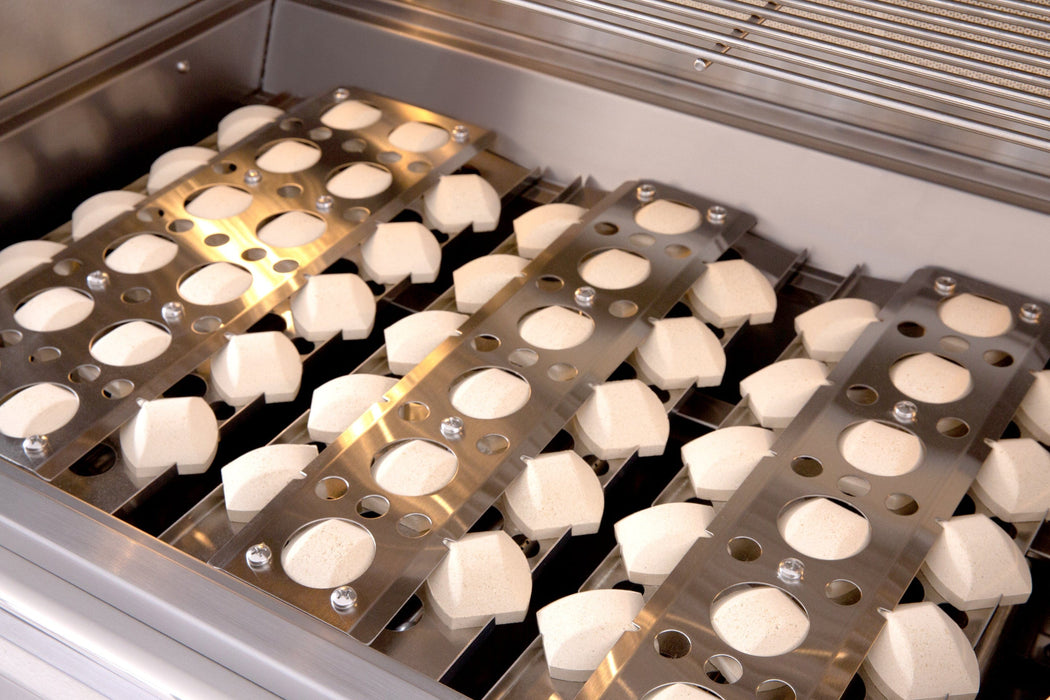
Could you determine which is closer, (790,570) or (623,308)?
(790,570)

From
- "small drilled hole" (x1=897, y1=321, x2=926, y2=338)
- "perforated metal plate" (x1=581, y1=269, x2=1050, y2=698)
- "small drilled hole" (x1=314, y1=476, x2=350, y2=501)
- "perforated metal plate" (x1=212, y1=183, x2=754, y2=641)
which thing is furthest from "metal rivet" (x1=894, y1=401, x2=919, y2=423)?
"small drilled hole" (x1=314, y1=476, x2=350, y2=501)

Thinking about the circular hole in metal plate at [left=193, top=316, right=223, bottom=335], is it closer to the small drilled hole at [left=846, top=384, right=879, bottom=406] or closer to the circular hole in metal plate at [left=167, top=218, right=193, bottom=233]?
Result: the circular hole in metal plate at [left=167, top=218, right=193, bottom=233]

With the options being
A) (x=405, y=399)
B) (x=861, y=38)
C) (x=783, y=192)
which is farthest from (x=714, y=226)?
(x=405, y=399)

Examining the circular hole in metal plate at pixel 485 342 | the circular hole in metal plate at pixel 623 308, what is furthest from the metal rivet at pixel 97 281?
the circular hole in metal plate at pixel 623 308

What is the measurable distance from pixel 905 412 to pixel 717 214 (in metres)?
0.31

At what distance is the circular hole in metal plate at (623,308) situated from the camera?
993 millimetres

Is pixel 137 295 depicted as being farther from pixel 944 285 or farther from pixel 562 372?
pixel 944 285

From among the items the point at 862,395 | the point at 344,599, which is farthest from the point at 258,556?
the point at 862,395

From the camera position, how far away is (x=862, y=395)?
3.08 ft

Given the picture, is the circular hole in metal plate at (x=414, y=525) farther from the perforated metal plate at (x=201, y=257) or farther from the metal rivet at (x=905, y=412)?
the metal rivet at (x=905, y=412)

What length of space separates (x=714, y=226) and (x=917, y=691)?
522mm

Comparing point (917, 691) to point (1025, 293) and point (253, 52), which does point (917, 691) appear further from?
point (253, 52)

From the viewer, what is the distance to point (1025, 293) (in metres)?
1.03

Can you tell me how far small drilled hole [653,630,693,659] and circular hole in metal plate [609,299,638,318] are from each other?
0.33 meters
